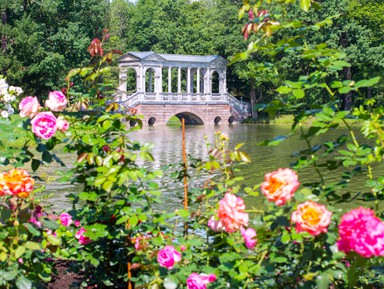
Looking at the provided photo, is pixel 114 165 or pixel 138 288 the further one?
pixel 114 165

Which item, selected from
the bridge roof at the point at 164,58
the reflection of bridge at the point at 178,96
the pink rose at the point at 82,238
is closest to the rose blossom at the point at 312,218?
the pink rose at the point at 82,238

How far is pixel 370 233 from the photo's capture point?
2416 millimetres

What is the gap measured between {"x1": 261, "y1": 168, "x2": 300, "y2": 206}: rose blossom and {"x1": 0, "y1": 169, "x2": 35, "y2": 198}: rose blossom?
3.39 ft

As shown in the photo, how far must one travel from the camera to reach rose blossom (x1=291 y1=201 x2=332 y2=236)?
2.49 meters

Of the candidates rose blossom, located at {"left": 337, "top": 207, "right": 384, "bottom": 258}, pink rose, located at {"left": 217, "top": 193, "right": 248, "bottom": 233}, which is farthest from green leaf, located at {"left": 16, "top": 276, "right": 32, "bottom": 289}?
rose blossom, located at {"left": 337, "top": 207, "right": 384, "bottom": 258}

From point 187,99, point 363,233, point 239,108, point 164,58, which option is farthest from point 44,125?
point 239,108

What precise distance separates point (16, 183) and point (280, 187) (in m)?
1.12

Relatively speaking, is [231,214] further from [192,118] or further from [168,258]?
[192,118]

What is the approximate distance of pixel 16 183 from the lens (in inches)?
117

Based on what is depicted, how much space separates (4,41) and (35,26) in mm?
1739

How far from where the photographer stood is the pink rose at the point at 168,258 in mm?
2896

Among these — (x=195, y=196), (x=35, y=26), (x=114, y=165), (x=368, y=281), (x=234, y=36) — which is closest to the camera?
(x=114, y=165)

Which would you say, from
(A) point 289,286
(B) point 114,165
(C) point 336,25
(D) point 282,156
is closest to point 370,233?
(A) point 289,286

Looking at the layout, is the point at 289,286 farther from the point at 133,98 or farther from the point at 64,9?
the point at 133,98
